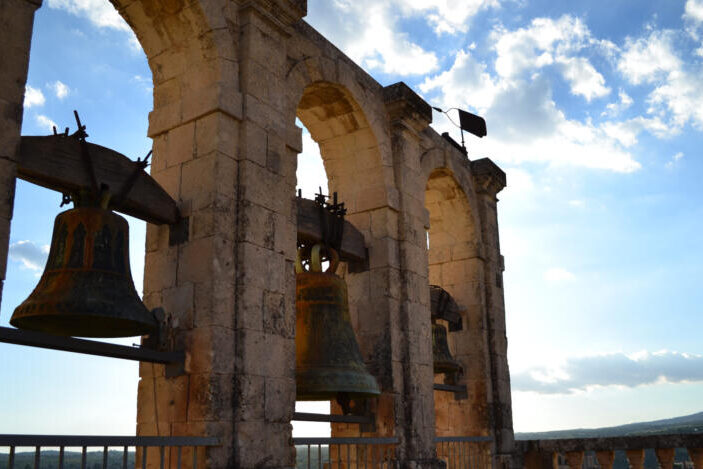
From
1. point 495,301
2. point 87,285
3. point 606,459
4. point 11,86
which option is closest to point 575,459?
point 606,459

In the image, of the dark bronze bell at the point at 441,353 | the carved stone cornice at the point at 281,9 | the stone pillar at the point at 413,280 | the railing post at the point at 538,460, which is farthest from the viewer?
the railing post at the point at 538,460

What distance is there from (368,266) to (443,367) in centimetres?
218

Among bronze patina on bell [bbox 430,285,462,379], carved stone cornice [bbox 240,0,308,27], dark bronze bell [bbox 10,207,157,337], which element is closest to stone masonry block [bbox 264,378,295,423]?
dark bronze bell [bbox 10,207,157,337]

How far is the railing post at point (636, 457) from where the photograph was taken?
912 cm

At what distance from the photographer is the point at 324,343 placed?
6.25 metres

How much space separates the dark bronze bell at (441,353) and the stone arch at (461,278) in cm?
84

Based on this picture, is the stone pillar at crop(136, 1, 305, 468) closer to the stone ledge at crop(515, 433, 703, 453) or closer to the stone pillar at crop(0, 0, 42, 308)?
the stone pillar at crop(0, 0, 42, 308)

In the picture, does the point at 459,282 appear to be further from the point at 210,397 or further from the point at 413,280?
the point at 210,397

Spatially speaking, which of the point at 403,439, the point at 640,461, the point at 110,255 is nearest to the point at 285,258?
the point at 110,255

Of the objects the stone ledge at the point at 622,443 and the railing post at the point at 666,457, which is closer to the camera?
the stone ledge at the point at 622,443

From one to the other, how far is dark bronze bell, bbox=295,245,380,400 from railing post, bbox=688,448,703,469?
4.91 m

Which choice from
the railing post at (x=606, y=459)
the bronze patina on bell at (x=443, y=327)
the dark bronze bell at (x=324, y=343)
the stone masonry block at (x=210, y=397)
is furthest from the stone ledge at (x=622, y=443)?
the stone masonry block at (x=210, y=397)

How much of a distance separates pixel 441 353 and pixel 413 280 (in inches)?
65.4

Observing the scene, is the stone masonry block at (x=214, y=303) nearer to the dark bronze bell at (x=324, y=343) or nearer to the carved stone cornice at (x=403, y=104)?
the dark bronze bell at (x=324, y=343)
